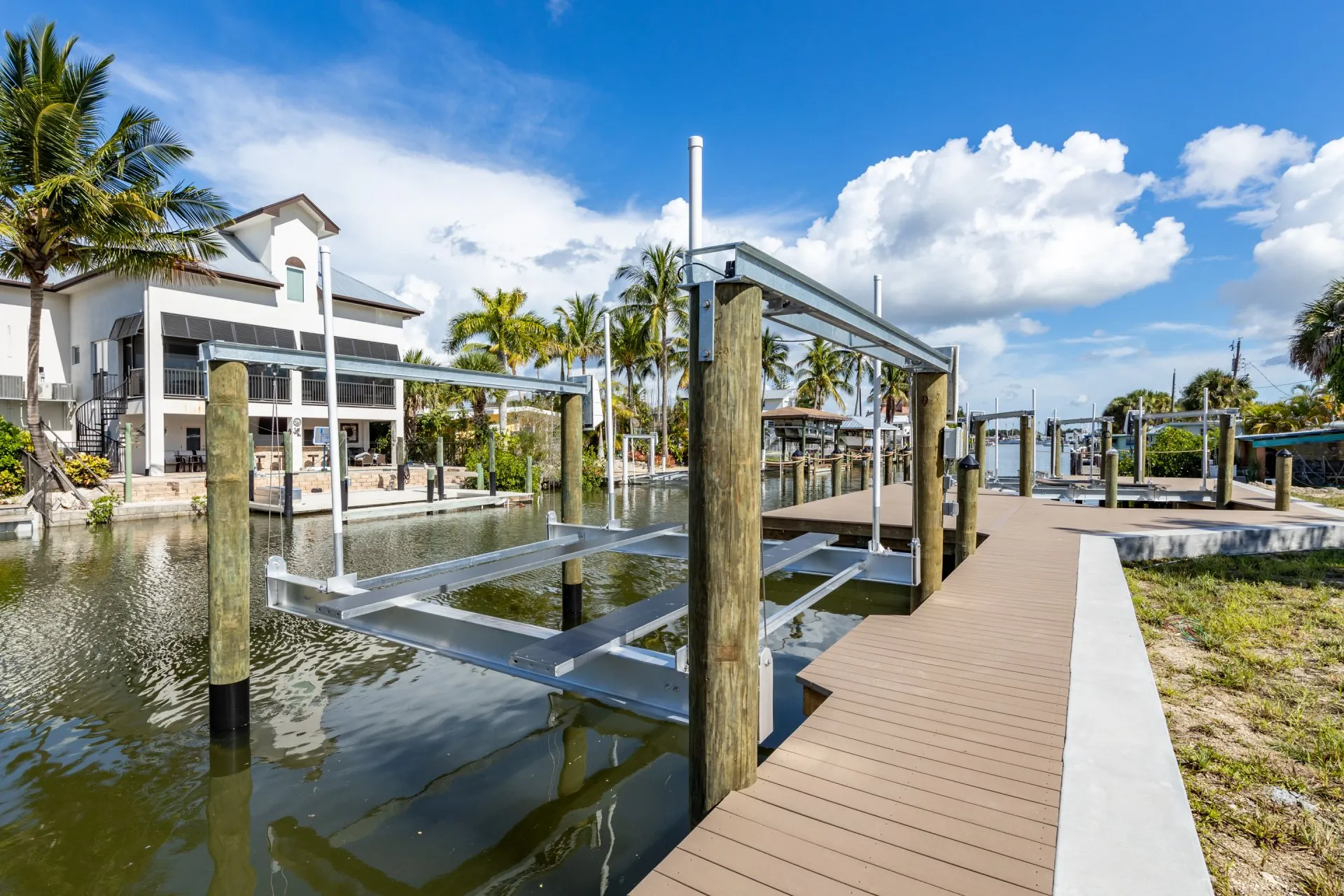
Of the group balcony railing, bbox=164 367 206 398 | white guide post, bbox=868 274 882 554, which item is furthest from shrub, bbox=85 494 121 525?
white guide post, bbox=868 274 882 554

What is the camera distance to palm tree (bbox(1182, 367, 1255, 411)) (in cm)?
4275

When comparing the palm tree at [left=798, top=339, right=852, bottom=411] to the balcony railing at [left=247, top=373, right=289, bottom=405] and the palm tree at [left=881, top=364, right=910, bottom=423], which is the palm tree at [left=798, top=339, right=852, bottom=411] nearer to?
the palm tree at [left=881, top=364, right=910, bottom=423]

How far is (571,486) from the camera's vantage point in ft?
29.7

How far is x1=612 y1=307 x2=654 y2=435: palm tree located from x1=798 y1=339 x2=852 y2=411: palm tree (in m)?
21.7

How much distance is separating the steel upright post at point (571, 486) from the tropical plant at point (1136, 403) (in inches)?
2173

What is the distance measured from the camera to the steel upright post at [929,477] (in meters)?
7.57

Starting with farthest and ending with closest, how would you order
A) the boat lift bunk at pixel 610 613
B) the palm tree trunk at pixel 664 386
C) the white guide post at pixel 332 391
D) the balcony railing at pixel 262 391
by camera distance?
the palm tree trunk at pixel 664 386 < the balcony railing at pixel 262 391 < the white guide post at pixel 332 391 < the boat lift bunk at pixel 610 613

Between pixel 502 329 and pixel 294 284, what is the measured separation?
8.98 metres

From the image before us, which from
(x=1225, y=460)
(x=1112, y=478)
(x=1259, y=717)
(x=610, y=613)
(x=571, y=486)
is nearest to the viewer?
(x=1259, y=717)

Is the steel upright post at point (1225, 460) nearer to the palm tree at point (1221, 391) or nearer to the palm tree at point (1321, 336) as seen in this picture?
the palm tree at point (1321, 336)

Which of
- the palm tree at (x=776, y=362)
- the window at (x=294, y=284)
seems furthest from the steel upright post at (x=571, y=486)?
the palm tree at (x=776, y=362)

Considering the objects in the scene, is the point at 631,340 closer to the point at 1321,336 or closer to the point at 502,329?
the point at 502,329

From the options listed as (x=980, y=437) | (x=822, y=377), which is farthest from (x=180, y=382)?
(x=822, y=377)

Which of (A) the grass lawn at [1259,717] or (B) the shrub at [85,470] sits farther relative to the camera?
(B) the shrub at [85,470]
